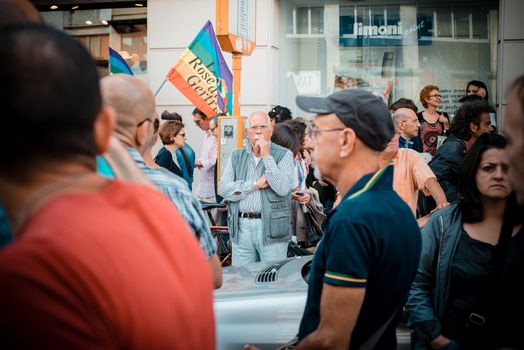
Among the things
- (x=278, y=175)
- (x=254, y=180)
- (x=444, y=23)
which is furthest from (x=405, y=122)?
(x=444, y=23)

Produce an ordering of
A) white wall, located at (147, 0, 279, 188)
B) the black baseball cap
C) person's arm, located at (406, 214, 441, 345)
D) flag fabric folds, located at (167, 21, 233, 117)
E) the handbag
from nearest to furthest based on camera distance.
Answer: the black baseball cap < person's arm, located at (406, 214, 441, 345) < the handbag < flag fabric folds, located at (167, 21, 233, 117) < white wall, located at (147, 0, 279, 188)

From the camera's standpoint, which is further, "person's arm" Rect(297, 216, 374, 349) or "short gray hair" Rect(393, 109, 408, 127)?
"short gray hair" Rect(393, 109, 408, 127)

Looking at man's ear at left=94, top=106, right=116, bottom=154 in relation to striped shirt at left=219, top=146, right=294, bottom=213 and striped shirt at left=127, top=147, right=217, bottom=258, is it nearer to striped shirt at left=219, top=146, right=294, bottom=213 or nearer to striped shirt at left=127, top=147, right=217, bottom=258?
striped shirt at left=127, top=147, right=217, bottom=258

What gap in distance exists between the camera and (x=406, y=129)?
7.05 metres

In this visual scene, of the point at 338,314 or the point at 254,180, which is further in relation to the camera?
the point at 254,180

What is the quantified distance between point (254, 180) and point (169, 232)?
503cm

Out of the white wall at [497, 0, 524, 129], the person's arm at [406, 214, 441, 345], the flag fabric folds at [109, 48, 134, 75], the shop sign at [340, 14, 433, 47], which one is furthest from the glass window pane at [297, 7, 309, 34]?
the person's arm at [406, 214, 441, 345]

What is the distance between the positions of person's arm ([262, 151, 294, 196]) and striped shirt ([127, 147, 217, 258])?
3.59 meters

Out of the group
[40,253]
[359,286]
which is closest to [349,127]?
[359,286]

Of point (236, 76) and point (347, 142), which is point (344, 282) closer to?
point (347, 142)

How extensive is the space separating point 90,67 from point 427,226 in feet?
8.06

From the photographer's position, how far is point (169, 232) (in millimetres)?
1417

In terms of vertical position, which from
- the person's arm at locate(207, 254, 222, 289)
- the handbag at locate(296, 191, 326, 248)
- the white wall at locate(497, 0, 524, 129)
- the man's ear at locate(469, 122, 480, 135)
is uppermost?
the white wall at locate(497, 0, 524, 129)

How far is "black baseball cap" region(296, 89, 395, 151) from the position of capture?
2.69 meters
